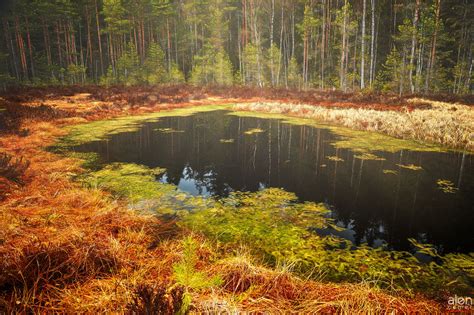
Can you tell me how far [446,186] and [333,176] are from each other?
2.49m

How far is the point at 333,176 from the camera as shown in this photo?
7.05 metres

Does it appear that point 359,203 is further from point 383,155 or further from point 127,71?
point 127,71

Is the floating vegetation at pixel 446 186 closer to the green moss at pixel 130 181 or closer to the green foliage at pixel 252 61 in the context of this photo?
the green moss at pixel 130 181

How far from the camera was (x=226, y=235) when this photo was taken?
4113 mm

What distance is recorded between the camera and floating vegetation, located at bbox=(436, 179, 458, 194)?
6031mm

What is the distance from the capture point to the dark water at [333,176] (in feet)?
15.1

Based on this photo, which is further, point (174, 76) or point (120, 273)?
point (174, 76)

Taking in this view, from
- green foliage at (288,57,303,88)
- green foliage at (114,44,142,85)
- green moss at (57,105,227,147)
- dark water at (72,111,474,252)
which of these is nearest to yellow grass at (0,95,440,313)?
dark water at (72,111,474,252)

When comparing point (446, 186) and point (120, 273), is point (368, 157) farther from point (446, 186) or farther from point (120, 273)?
point (120, 273)

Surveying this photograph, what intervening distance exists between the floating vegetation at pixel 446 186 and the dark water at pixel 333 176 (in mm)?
98

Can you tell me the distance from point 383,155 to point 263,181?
15.6 feet

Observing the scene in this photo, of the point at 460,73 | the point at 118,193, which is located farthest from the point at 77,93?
the point at 460,73

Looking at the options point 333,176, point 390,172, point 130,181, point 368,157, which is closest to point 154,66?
point 130,181

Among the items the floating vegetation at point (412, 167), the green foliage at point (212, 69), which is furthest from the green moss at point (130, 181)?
the green foliage at point (212, 69)
